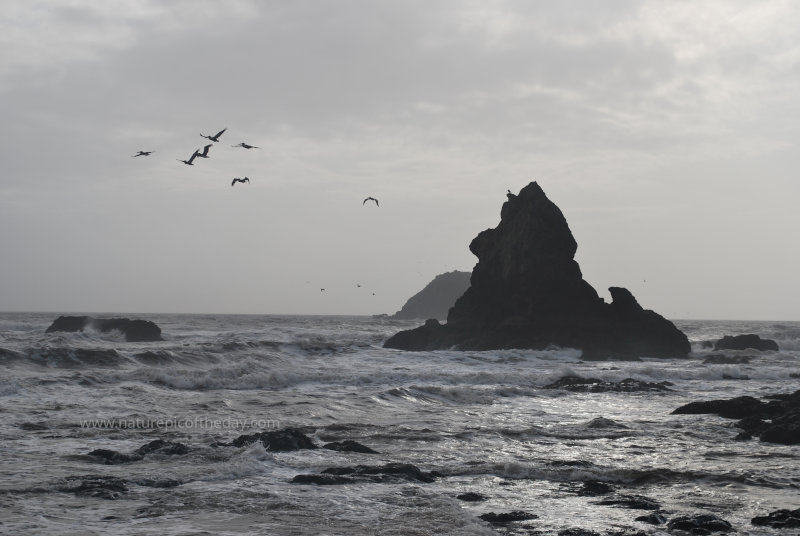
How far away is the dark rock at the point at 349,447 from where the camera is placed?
57.0 feet

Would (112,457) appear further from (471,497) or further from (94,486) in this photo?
(471,497)

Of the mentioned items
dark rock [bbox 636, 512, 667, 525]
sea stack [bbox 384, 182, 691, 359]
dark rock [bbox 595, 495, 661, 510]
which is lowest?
dark rock [bbox 595, 495, 661, 510]

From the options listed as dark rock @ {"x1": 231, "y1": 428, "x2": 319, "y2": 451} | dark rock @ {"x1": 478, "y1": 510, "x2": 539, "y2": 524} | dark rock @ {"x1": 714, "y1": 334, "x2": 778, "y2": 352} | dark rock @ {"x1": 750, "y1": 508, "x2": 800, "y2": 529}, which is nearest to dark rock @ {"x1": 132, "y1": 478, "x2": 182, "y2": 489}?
dark rock @ {"x1": 231, "y1": 428, "x2": 319, "y2": 451}

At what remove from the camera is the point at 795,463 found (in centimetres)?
1662

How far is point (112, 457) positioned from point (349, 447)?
4.86m

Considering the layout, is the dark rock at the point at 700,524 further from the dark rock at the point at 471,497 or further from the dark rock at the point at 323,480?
the dark rock at the point at 323,480

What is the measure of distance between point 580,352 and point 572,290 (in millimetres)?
5623

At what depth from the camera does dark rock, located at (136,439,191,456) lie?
16234 mm

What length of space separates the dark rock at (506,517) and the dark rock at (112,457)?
291 inches

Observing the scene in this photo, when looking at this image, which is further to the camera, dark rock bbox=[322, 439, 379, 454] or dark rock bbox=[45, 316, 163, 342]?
dark rock bbox=[45, 316, 163, 342]

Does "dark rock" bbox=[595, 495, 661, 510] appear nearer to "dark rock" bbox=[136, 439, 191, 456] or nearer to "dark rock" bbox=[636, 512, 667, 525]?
"dark rock" bbox=[636, 512, 667, 525]

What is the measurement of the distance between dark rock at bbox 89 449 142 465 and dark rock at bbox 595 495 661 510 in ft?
28.9

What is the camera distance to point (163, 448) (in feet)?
54.0

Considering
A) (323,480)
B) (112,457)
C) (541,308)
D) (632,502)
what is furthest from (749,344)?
(112,457)
